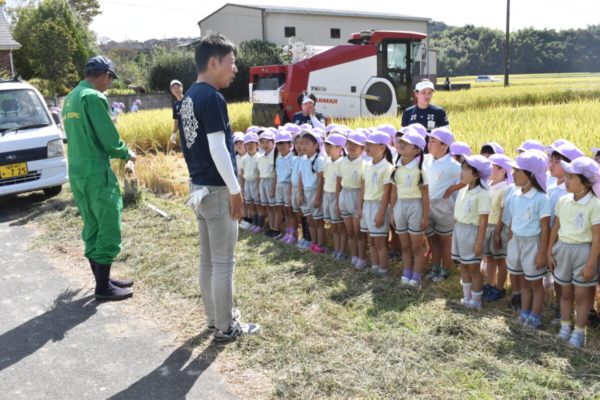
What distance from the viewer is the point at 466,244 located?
4430mm

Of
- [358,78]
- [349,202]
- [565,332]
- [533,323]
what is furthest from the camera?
[358,78]

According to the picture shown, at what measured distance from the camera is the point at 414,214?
4.97 metres

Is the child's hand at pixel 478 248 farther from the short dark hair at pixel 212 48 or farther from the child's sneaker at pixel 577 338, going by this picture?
the short dark hair at pixel 212 48

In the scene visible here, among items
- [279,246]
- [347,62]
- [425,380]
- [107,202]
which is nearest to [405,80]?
[347,62]

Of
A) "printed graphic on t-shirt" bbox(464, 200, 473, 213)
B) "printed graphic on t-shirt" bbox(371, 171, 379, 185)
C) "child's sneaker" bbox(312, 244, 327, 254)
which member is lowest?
"child's sneaker" bbox(312, 244, 327, 254)

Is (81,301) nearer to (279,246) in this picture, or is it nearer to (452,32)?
(279,246)

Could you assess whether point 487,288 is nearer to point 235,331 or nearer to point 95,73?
point 235,331

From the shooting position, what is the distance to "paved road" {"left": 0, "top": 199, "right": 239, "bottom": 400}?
331cm

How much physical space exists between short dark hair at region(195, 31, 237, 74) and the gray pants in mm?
871

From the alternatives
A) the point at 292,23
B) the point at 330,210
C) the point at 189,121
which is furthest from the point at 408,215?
the point at 292,23

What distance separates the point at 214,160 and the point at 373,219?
7.63 ft

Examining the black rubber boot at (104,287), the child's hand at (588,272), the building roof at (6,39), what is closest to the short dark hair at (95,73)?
the black rubber boot at (104,287)

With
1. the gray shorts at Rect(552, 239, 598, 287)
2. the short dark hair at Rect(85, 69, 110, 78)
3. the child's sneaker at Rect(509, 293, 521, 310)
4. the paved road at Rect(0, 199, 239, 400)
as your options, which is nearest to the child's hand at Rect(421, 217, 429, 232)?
the child's sneaker at Rect(509, 293, 521, 310)

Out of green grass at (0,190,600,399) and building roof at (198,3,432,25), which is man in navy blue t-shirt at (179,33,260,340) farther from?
building roof at (198,3,432,25)
